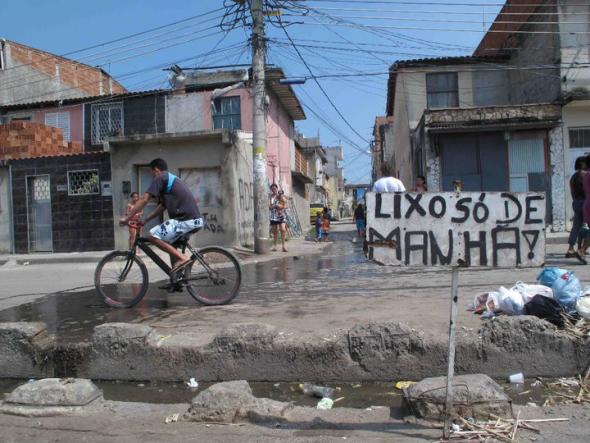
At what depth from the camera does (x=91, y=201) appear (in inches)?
628

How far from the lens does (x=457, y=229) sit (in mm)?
3604

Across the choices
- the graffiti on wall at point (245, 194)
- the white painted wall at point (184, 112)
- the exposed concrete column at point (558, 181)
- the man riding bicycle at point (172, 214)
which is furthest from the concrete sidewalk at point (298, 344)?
the white painted wall at point (184, 112)

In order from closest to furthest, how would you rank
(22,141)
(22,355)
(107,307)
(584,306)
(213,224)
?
(584,306) → (22,355) → (107,307) → (213,224) → (22,141)

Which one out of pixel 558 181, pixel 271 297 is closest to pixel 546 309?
pixel 271 297

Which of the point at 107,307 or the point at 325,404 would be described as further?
the point at 107,307

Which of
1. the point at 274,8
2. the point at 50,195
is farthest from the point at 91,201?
the point at 274,8

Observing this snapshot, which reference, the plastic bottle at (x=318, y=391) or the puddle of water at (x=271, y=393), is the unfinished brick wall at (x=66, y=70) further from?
the plastic bottle at (x=318, y=391)

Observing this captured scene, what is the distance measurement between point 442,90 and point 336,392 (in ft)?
64.4

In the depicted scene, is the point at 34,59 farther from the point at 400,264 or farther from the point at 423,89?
the point at 400,264

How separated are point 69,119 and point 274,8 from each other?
12254 millimetres

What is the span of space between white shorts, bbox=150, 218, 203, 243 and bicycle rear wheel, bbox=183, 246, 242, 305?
33 centimetres

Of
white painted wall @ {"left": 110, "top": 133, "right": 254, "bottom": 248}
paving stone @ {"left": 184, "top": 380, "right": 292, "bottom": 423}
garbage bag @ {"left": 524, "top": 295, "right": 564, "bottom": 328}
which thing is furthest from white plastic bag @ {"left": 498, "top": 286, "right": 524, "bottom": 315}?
white painted wall @ {"left": 110, "top": 133, "right": 254, "bottom": 248}

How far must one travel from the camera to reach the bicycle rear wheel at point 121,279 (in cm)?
673

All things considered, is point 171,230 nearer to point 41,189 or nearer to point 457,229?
point 457,229
